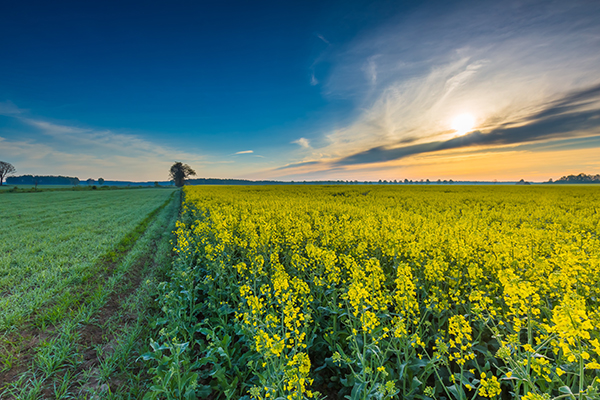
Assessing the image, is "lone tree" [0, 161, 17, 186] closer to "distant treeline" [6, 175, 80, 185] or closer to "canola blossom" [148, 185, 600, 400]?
"distant treeline" [6, 175, 80, 185]

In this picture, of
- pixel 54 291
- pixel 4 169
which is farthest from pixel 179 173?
pixel 54 291

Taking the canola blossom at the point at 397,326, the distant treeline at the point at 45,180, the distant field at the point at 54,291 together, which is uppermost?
the distant treeline at the point at 45,180

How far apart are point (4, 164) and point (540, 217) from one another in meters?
145

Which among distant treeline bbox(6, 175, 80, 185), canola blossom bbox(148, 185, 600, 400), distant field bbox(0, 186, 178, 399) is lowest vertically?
distant field bbox(0, 186, 178, 399)

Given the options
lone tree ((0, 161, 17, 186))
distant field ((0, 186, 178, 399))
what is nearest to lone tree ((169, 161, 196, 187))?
lone tree ((0, 161, 17, 186))

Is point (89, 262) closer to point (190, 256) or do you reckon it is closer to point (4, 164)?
point (190, 256)

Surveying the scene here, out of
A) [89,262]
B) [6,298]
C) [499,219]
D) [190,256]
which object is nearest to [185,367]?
[190,256]

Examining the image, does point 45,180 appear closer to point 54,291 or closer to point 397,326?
point 54,291

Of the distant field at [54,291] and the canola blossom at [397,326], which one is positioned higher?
the canola blossom at [397,326]

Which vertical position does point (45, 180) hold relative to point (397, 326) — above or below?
above

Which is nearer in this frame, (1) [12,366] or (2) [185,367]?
(2) [185,367]

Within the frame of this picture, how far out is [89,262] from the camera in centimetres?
752

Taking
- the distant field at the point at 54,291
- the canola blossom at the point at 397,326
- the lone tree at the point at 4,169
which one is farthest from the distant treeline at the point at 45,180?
the canola blossom at the point at 397,326

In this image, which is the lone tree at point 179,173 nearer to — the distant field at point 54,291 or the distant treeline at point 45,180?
the distant treeline at point 45,180
